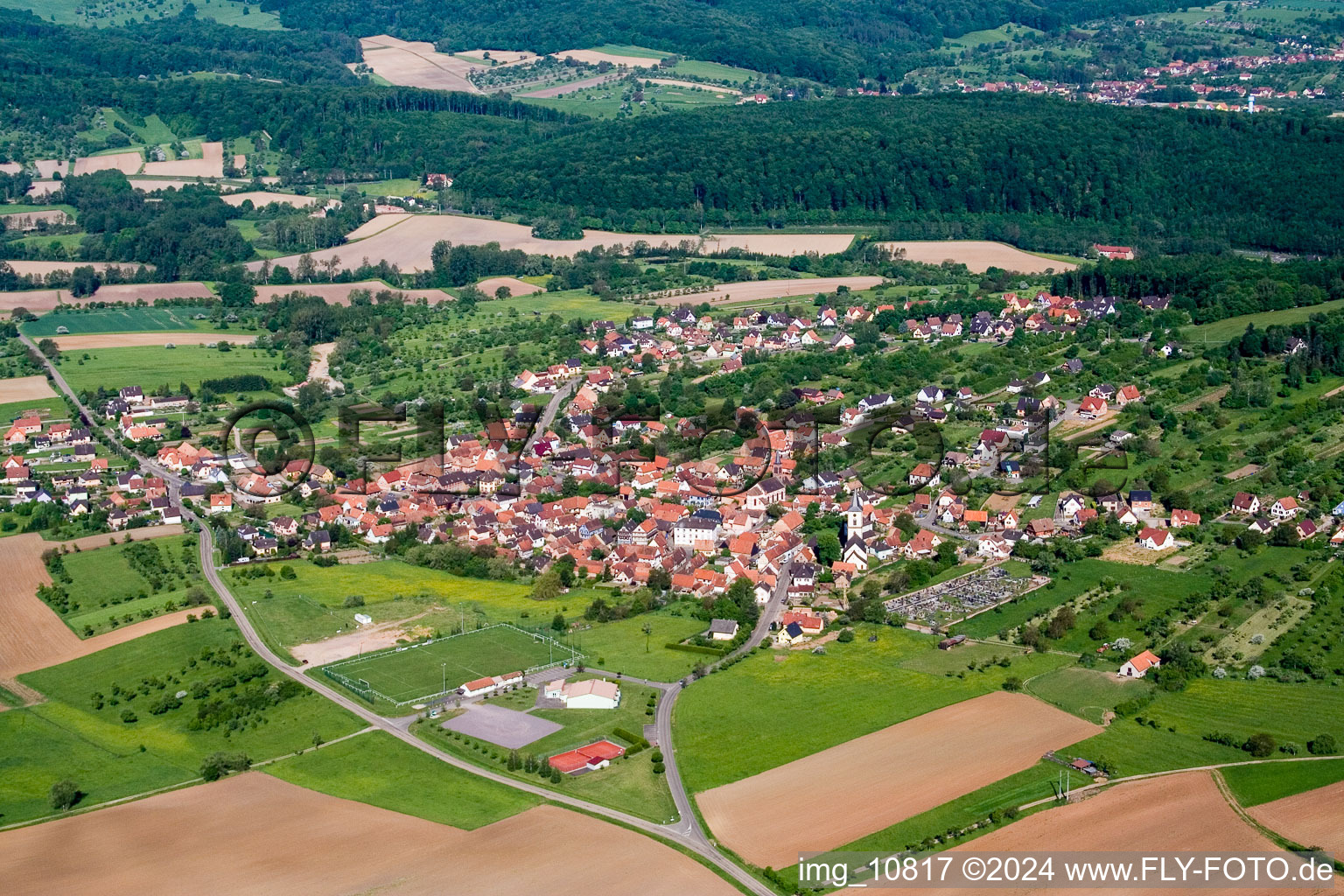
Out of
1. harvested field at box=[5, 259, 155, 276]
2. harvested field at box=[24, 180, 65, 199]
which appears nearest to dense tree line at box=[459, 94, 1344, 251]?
harvested field at box=[5, 259, 155, 276]

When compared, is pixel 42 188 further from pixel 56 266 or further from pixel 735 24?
pixel 735 24

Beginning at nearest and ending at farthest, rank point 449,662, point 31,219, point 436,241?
point 449,662, point 436,241, point 31,219

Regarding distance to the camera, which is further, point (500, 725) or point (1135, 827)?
point (500, 725)

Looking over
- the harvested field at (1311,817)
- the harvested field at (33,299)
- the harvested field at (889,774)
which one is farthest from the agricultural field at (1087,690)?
the harvested field at (33,299)

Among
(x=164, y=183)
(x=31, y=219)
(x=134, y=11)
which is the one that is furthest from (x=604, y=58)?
(x=31, y=219)

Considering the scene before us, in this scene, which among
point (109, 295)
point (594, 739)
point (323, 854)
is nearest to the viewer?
point (323, 854)

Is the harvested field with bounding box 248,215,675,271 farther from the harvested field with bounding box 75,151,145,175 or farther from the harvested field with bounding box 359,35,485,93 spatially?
the harvested field with bounding box 359,35,485,93
